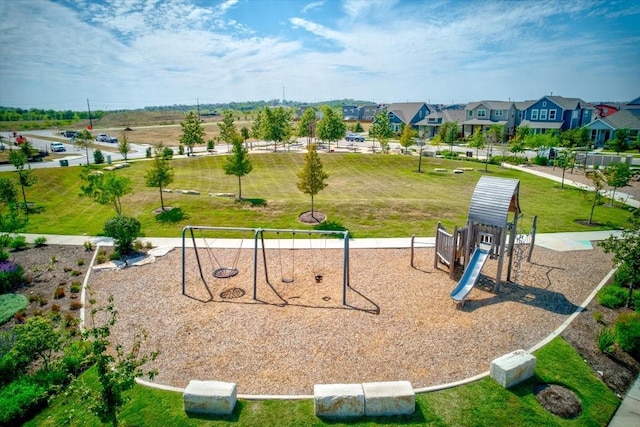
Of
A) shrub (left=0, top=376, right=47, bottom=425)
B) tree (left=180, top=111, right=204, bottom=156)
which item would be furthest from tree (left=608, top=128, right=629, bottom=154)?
shrub (left=0, top=376, right=47, bottom=425)

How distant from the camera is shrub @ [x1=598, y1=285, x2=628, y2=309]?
533 inches

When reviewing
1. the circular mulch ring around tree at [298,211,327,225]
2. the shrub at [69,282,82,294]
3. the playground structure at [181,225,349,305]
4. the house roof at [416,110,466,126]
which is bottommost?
the shrub at [69,282,82,294]

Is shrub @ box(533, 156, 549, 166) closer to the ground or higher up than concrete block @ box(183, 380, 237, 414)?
higher up

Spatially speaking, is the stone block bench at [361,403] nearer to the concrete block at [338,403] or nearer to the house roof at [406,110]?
the concrete block at [338,403]

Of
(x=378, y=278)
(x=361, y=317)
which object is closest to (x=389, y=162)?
(x=378, y=278)

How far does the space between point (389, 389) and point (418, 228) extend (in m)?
14.2

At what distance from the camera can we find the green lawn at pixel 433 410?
27.9ft

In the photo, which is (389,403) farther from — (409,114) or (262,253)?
(409,114)

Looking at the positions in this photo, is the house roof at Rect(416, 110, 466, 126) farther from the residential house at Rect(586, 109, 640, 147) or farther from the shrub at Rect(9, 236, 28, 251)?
the shrub at Rect(9, 236, 28, 251)

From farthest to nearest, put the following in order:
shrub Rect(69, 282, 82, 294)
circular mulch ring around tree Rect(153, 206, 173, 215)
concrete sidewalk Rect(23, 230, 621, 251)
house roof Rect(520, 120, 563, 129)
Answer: house roof Rect(520, 120, 563, 129) → circular mulch ring around tree Rect(153, 206, 173, 215) → concrete sidewalk Rect(23, 230, 621, 251) → shrub Rect(69, 282, 82, 294)

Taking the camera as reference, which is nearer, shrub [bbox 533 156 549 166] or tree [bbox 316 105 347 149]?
shrub [bbox 533 156 549 166]

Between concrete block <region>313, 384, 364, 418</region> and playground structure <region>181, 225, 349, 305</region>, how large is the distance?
5.04m

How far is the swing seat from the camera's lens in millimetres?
16172

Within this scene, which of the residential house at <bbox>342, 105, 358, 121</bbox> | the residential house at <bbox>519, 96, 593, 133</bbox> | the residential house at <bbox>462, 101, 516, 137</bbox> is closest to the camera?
the residential house at <bbox>519, 96, 593, 133</bbox>
